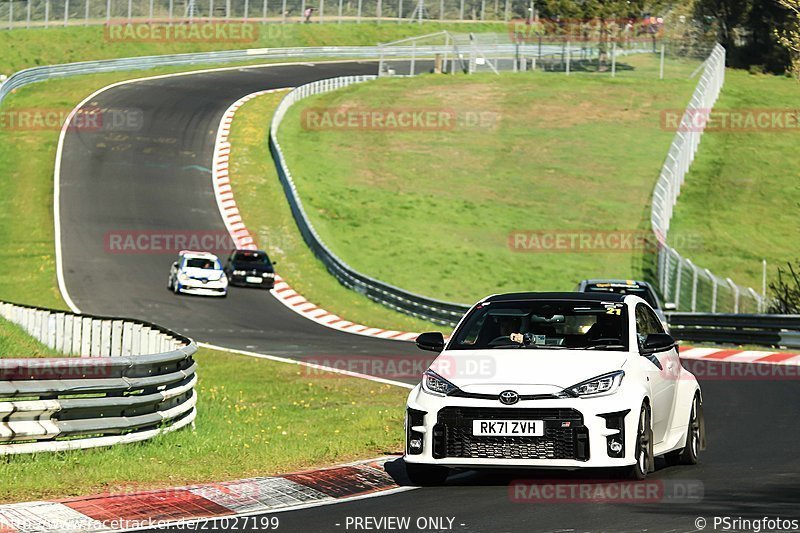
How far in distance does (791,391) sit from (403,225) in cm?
2977

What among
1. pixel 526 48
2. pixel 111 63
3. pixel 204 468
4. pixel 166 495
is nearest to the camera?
pixel 166 495

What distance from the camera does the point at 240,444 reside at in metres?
13.7

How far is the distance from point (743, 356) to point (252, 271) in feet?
58.7

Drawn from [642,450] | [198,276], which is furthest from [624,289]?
[198,276]

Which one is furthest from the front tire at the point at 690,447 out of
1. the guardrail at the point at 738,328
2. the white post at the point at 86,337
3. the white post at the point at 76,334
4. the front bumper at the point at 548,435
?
the guardrail at the point at 738,328

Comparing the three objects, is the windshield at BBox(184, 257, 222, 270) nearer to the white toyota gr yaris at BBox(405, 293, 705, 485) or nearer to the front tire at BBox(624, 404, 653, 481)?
the white toyota gr yaris at BBox(405, 293, 705, 485)

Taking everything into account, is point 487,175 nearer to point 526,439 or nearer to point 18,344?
point 18,344

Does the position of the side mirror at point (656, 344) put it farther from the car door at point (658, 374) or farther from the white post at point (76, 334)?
the white post at point (76, 334)

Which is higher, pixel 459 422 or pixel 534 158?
pixel 459 422

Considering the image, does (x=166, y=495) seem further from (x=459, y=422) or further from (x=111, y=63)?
(x=111, y=63)

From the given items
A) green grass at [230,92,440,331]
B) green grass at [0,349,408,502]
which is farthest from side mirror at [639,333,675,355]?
green grass at [230,92,440,331]

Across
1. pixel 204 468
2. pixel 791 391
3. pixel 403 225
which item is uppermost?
pixel 204 468

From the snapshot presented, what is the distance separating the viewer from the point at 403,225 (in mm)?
49156

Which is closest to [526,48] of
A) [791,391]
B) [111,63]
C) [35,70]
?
[111,63]
